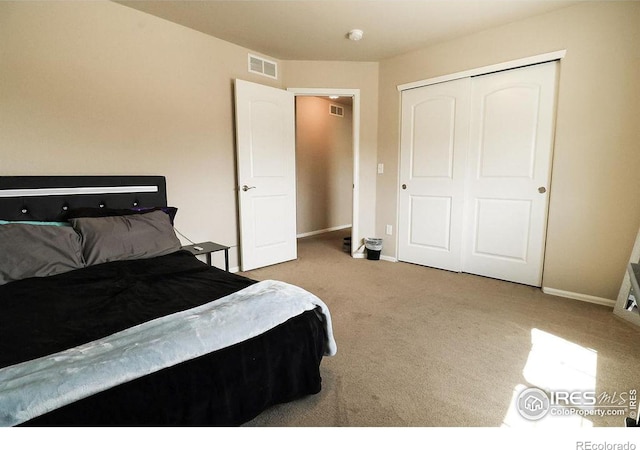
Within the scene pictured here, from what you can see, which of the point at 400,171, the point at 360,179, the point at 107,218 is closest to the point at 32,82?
the point at 107,218

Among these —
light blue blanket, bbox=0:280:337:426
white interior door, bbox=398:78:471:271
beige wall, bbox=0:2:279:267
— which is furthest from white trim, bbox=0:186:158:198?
white interior door, bbox=398:78:471:271

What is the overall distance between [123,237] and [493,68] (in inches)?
139

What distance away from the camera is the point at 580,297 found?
110 inches

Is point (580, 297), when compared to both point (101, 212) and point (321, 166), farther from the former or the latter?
point (321, 166)

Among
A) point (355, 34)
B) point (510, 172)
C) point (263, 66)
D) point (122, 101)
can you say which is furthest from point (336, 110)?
point (122, 101)

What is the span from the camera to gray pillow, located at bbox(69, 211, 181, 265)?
6.79 ft

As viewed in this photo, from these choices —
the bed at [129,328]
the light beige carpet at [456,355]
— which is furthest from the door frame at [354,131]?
the bed at [129,328]

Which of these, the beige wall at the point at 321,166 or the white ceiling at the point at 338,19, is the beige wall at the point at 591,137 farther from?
the beige wall at the point at 321,166

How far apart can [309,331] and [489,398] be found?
94 cm

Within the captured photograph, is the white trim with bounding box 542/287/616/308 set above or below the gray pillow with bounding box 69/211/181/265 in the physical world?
below

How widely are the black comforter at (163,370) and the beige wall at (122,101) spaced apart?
118 cm

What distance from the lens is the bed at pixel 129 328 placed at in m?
0.95

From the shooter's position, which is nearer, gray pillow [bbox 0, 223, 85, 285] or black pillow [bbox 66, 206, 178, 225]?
gray pillow [bbox 0, 223, 85, 285]

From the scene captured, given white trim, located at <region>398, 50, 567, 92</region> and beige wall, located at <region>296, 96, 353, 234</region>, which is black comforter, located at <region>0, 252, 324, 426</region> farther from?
beige wall, located at <region>296, 96, 353, 234</region>
